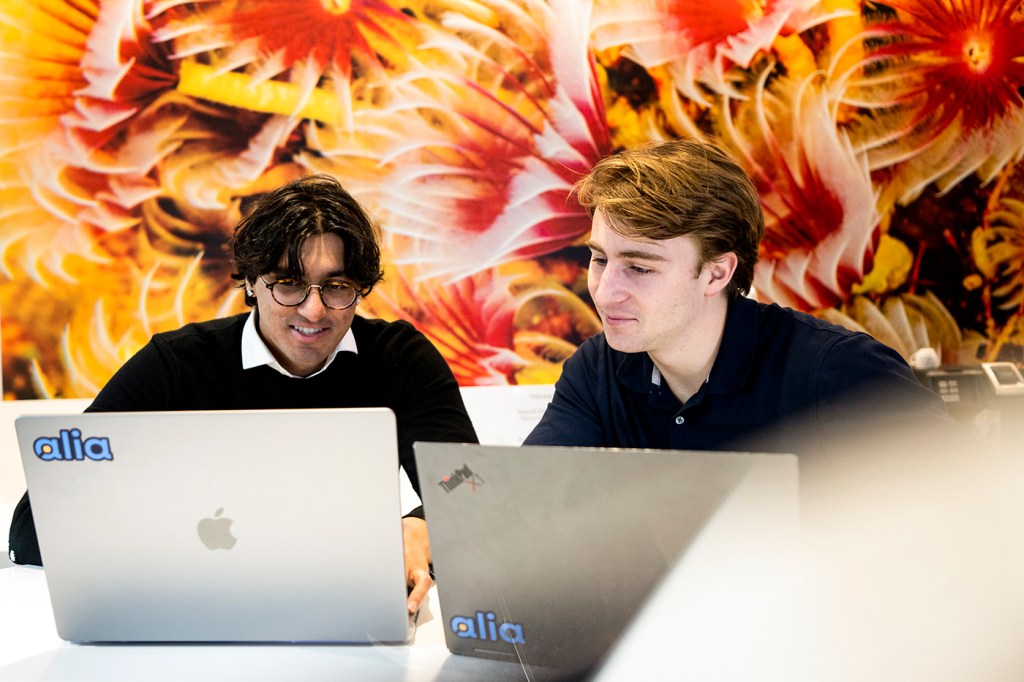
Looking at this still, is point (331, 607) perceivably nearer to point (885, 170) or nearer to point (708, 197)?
point (708, 197)

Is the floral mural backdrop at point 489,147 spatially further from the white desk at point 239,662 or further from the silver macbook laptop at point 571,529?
Result: the silver macbook laptop at point 571,529

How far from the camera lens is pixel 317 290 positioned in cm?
183

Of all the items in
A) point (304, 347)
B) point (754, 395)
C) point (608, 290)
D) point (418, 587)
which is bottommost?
point (418, 587)

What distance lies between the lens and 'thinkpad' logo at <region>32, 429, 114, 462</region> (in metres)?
1.13

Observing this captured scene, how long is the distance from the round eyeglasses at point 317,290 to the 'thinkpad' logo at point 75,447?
2.40 ft

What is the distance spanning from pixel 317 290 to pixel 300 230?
0.42ft

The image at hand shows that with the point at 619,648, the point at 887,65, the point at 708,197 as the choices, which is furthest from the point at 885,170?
the point at 619,648

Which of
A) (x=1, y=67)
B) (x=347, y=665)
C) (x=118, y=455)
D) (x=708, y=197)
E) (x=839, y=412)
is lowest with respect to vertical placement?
(x=347, y=665)

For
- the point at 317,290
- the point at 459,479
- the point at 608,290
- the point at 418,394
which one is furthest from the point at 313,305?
the point at 459,479

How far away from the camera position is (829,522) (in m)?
1.19

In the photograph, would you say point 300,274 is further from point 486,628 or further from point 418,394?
point 486,628

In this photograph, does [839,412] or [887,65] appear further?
[887,65]

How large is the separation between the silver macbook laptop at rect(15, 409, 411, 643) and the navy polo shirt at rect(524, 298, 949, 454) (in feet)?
2.22

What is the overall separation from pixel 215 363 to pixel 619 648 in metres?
1.30
